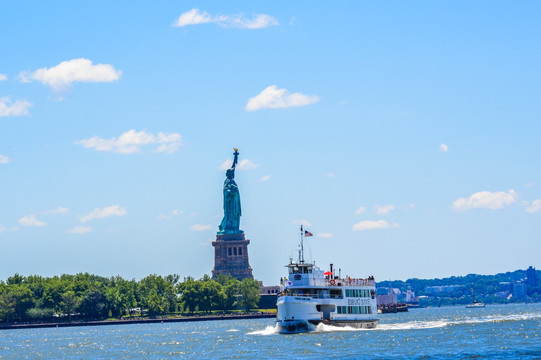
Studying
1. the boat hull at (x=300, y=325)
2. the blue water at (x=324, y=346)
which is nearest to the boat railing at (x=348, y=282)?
the boat hull at (x=300, y=325)

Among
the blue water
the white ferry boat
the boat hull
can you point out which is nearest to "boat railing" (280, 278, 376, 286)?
the white ferry boat

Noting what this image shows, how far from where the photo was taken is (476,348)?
103m

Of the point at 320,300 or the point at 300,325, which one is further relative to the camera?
the point at 320,300

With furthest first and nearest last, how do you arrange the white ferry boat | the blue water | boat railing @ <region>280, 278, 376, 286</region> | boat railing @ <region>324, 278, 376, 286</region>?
boat railing @ <region>324, 278, 376, 286</region> < boat railing @ <region>280, 278, 376, 286</region> < the white ferry boat < the blue water

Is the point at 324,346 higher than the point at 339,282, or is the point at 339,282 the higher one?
the point at 339,282

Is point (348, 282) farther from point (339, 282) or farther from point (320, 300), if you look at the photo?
point (320, 300)

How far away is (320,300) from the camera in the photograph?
426 feet

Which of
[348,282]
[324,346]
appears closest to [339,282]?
[348,282]

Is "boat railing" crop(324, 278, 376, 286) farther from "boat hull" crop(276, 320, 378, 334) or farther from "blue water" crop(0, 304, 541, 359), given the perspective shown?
"blue water" crop(0, 304, 541, 359)

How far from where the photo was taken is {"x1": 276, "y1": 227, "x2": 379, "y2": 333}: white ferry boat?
414 feet

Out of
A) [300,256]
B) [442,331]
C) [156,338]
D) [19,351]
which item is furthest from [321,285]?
[19,351]

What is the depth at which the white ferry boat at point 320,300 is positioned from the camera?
414 ft

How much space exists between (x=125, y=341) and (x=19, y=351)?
1680 cm

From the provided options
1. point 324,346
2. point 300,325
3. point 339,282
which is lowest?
point 324,346
